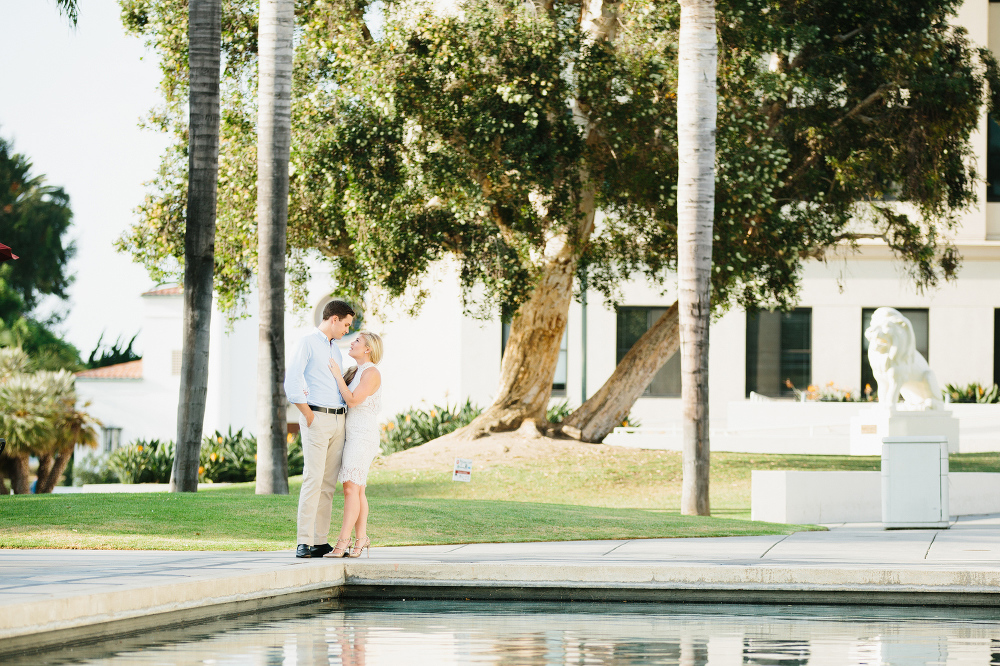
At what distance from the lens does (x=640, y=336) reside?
33.5 m

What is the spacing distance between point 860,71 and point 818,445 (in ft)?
32.9

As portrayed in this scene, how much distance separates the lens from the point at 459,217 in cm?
1870

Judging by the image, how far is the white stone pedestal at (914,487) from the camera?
43.4 ft

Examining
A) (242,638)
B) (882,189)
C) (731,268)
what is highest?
(882,189)

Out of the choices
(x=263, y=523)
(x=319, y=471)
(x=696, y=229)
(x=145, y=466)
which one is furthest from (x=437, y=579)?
(x=145, y=466)

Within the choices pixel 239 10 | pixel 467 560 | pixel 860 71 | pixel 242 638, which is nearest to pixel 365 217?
pixel 239 10

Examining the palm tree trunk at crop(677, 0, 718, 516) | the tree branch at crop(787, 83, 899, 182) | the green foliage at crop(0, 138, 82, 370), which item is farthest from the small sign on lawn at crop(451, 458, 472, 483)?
the green foliage at crop(0, 138, 82, 370)

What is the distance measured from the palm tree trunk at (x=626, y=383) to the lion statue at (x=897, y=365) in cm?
372

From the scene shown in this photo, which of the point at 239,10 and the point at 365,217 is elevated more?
the point at 239,10

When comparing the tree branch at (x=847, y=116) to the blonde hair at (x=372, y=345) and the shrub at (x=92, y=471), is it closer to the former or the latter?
the blonde hair at (x=372, y=345)

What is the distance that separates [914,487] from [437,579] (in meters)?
7.26

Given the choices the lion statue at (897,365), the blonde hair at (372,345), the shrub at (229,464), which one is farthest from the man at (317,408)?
the shrub at (229,464)

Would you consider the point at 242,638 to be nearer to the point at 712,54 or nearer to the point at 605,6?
the point at 712,54

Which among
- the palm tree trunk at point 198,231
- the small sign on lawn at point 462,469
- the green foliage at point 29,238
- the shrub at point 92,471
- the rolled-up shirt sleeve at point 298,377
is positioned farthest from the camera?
the green foliage at point 29,238
